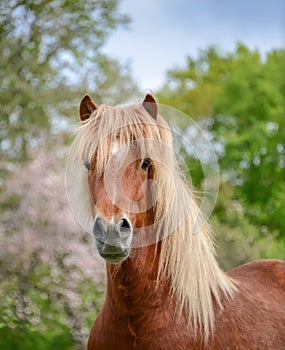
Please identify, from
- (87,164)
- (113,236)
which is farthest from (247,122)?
(113,236)

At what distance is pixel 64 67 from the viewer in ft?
45.9

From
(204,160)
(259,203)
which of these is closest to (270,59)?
(259,203)

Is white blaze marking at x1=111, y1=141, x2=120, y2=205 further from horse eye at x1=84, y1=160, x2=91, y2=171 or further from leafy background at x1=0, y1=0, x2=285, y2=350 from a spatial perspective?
leafy background at x1=0, y1=0, x2=285, y2=350

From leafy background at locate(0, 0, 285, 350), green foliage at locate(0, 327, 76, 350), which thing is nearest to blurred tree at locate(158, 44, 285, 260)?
leafy background at locate(0, 0, 285, 350)

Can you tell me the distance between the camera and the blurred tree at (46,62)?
1316 cm

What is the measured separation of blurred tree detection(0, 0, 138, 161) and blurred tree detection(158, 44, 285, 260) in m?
5.66

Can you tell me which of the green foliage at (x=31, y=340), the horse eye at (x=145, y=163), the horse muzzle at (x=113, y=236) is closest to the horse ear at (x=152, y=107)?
the horse eye at (x=145, y=163)

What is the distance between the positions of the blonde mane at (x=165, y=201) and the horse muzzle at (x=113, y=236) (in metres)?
0.33

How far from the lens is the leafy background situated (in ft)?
28.6

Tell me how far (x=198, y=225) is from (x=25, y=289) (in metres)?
5.08

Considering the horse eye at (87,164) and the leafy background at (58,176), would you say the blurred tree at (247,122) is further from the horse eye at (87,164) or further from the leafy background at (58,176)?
the horse eye at (87,164)

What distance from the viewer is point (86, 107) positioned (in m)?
4.27

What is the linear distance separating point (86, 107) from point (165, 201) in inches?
31.4

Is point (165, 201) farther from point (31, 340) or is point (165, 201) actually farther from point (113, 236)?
point (31, 340)
